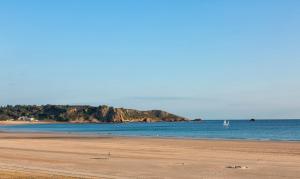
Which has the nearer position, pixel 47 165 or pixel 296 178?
pixel 296 178

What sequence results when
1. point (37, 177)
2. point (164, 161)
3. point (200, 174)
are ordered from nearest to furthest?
point (37, 177), point (200, 174), point (164, 161)

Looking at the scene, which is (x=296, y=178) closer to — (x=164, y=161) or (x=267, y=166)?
(x=267, y=166)

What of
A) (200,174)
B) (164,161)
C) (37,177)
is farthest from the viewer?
(164,161)

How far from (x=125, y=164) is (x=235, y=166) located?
179 inches

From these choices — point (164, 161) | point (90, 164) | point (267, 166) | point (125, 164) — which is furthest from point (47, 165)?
point (267, 166)

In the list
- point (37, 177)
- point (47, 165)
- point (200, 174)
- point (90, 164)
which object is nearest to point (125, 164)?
point (90, 164)

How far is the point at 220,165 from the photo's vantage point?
2239cm

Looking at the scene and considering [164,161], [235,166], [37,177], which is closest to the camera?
[37,177]

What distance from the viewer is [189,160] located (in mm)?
25031

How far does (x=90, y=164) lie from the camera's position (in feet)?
75.0

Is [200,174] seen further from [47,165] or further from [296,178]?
[47,165]

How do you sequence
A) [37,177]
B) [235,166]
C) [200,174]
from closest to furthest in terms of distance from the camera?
[37,177] < [200,174] < [235,166]

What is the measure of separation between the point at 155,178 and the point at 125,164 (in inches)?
209

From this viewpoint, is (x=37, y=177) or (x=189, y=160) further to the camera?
(x=189, y=160)
